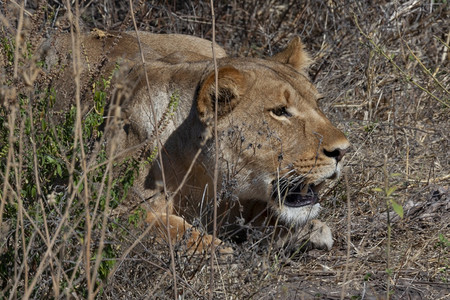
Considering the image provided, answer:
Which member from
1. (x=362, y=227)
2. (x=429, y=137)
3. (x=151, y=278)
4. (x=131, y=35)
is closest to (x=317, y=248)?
(x=362, y=227)

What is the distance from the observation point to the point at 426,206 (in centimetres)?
421

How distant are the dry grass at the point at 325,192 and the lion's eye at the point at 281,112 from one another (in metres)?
0.51

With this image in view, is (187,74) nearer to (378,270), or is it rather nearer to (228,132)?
(228,132)

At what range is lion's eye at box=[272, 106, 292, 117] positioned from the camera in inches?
150

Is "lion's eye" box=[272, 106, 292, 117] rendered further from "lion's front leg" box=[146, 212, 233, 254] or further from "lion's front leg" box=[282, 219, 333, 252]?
"lion's front leg" box=[146, 212, 233, 254]

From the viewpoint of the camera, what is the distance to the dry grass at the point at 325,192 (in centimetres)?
291

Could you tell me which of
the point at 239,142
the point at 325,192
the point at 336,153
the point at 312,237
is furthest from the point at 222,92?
the point at 325,192

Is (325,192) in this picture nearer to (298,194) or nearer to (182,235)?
(298,194)

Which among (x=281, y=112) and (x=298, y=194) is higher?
(x=281, y=112)

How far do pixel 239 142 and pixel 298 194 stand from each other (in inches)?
17.3

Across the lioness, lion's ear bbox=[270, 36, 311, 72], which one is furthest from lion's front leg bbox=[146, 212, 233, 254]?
lion's ear bbox=[270, 36, 311, 72]

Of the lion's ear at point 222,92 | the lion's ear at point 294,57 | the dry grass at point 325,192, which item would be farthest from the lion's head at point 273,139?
the lion's ear at point 294,57

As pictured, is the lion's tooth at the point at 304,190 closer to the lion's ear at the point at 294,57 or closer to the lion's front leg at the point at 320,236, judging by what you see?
the lion's front leg at the point at 320,236

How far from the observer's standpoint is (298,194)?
3.90 m
